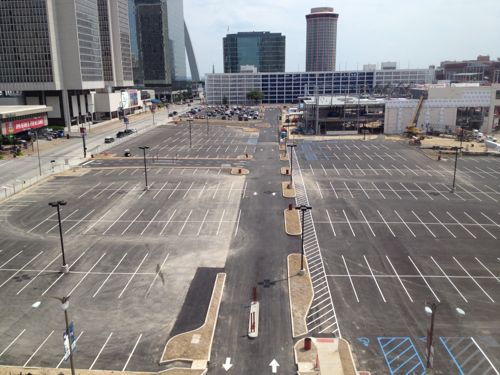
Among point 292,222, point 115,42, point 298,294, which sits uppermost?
point 115,42

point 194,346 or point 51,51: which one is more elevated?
point 51,51

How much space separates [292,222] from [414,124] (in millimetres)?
89930

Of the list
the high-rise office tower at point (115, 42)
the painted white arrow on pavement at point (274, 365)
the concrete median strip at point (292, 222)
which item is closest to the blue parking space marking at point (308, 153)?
the concrete median strip at point (292, 222)

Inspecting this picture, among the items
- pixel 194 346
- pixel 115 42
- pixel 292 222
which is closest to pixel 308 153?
pixel 292 222

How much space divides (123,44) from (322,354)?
190 metres

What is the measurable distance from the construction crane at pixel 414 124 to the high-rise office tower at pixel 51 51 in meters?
102

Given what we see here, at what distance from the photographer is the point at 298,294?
35062mm

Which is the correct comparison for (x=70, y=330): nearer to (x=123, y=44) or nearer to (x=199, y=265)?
(x=199, y=265)

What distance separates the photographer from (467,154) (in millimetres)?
94750

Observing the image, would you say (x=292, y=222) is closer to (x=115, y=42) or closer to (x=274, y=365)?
(x=274, y=365)

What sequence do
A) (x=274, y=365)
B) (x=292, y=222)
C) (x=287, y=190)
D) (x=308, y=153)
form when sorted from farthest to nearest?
1. (x=308, y=153)
2. (x=287, y=190)
3. (x=292, y=222)
4. (x=274, y=365)

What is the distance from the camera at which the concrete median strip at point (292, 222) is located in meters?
48.7

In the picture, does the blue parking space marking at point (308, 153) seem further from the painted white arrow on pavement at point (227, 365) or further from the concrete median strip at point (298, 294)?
the painted white arrow on pavement at point (227, 365)

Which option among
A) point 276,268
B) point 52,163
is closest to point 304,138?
point 52,163
